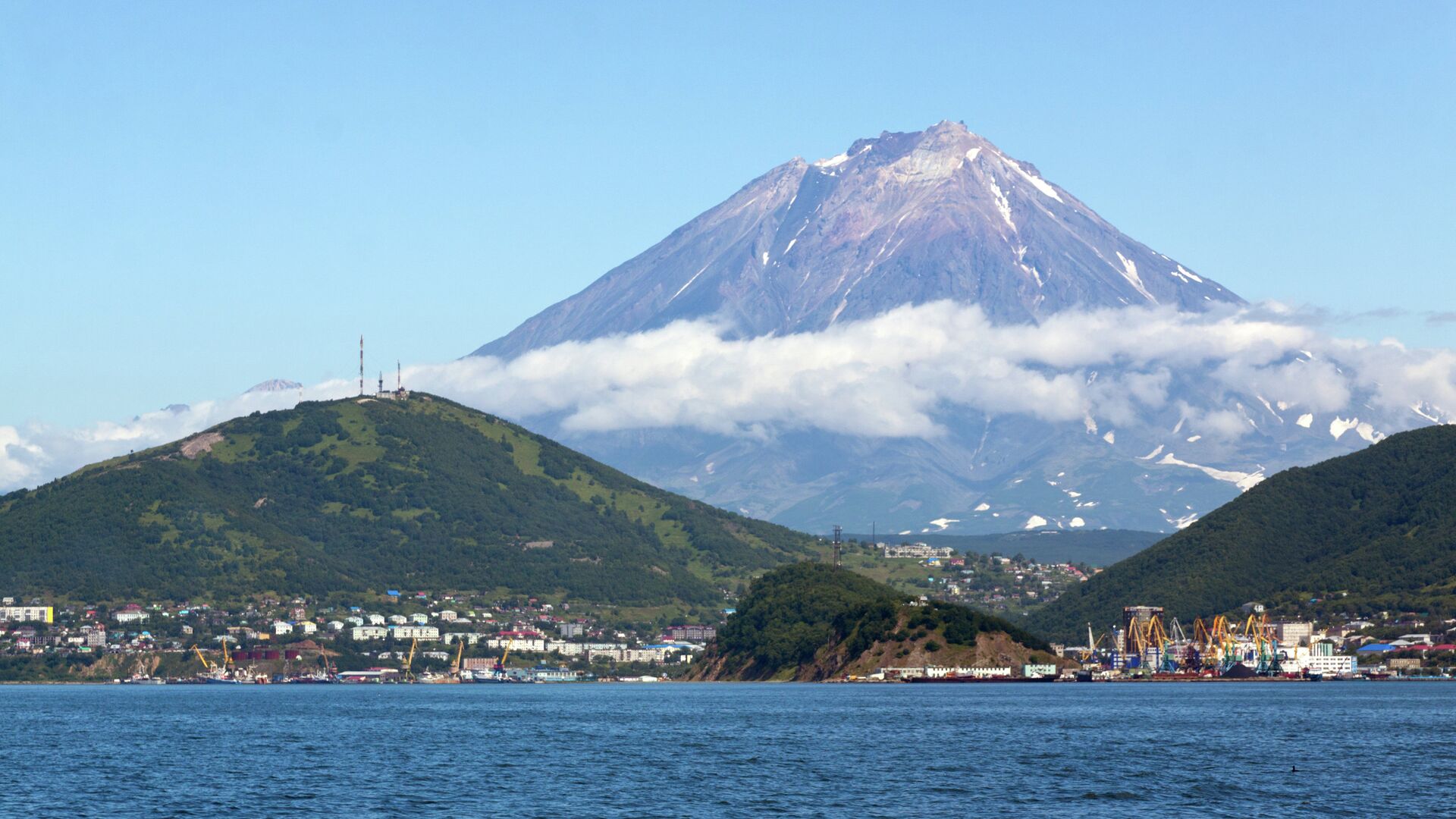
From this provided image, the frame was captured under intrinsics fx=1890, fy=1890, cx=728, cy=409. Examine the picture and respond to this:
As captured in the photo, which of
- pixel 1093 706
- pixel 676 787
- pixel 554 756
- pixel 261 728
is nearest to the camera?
pixel 676 787

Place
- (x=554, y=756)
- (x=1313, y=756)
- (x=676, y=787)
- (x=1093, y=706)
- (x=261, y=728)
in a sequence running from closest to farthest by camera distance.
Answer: (x=676, y=787) < (x=1313, y=756) < (x=554, y=756) < (x=261, y=728) < (x=1093, y=706)

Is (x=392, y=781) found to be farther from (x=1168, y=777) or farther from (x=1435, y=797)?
(x=1435, y=797)

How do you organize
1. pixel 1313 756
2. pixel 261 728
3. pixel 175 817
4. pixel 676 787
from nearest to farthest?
pixel 175 817 → pixel 676 787 → pixel 1313 756 → pixel 261 728

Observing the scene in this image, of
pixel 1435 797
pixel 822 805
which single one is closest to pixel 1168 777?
pixel 1435 797

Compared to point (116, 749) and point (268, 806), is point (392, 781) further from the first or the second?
point (116, 749)

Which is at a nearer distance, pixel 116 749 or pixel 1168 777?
pixel 1168 777

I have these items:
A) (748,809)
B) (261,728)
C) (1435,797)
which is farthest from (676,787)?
(261,728)
